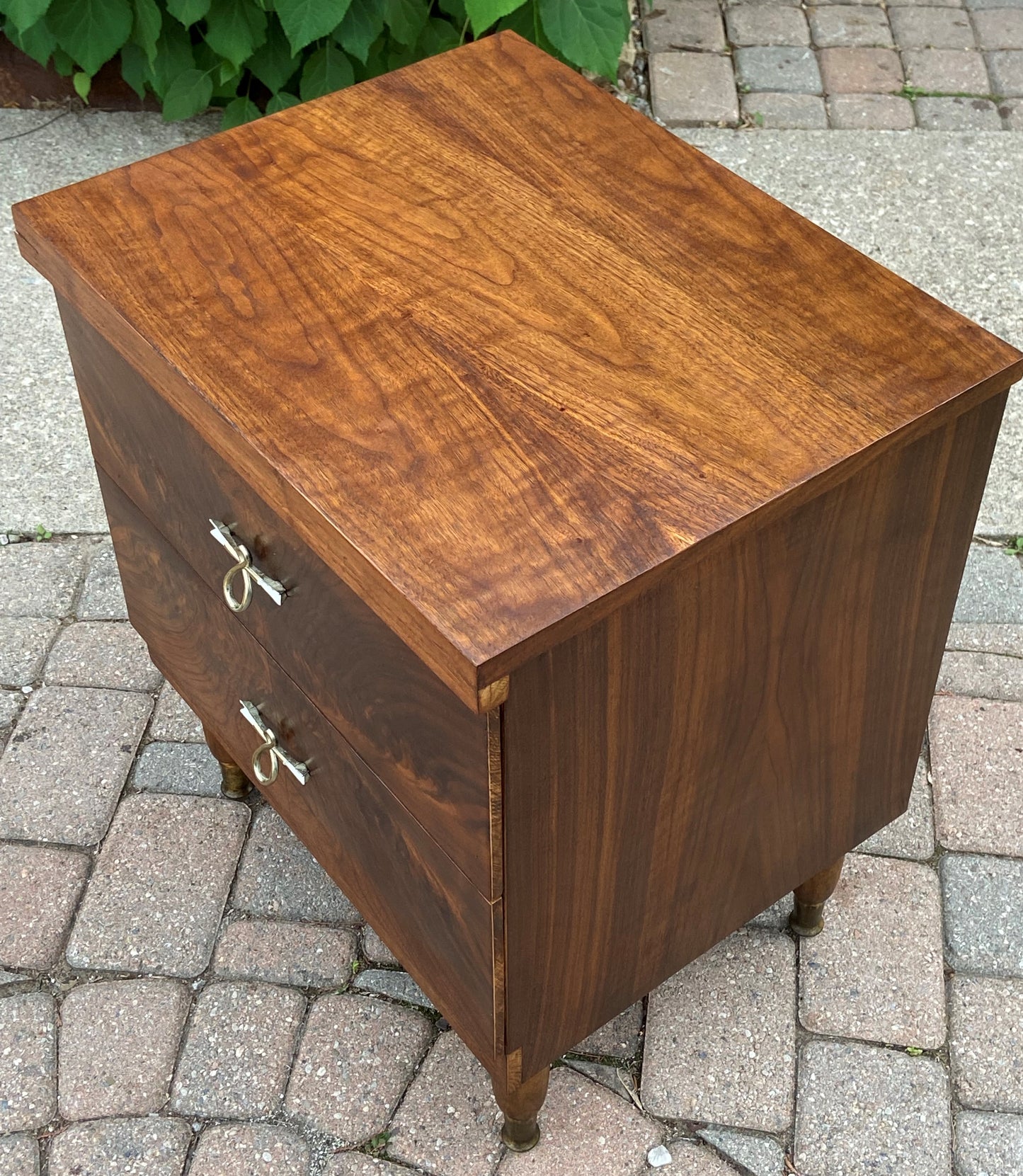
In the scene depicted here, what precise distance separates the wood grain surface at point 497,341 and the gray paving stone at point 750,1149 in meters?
0.96

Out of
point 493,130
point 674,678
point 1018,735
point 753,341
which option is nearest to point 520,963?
point 674,678

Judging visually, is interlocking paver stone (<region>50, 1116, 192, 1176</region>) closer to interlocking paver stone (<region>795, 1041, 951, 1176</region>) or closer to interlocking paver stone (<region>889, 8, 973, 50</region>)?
interlocking paver stone (<region>795, 1041, 951, 1176</region>)

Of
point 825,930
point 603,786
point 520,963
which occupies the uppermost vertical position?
point 603,786

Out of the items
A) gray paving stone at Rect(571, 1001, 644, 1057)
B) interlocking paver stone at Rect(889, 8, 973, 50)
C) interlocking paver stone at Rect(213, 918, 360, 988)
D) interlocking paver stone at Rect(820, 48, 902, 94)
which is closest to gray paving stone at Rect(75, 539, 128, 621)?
interlocking paver stone at Rect(213, 918, 360, 988)

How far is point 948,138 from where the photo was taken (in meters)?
3.35

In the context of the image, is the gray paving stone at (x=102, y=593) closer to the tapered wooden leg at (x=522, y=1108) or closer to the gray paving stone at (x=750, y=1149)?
the tapered wooden leg at (x=522, y=1108)

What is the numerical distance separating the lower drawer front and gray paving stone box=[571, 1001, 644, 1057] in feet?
1.13

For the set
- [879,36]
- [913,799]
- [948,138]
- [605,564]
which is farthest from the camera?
[879,36]

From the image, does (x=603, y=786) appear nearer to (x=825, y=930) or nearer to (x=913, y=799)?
(x=825, y=930)

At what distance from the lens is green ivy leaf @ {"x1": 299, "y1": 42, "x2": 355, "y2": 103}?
3127 millimetres

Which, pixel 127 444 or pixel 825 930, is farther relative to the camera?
pixel 825 930

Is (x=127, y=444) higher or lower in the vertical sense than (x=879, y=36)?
higher

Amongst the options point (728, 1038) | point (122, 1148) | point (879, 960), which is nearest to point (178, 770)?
point (122, 1148)

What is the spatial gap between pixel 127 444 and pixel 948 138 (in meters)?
2.46
